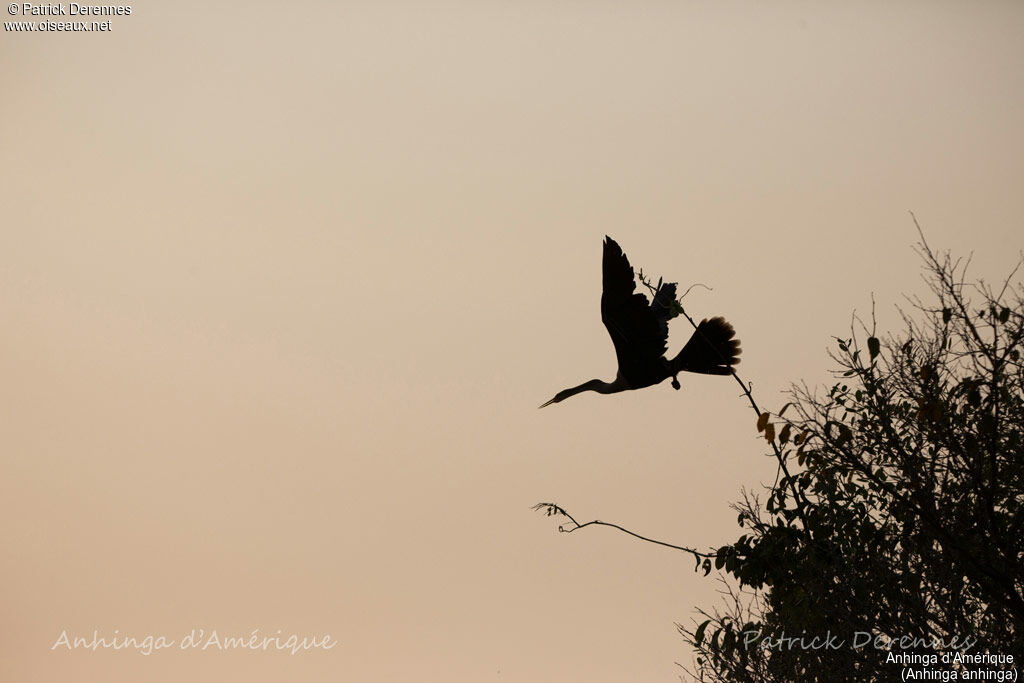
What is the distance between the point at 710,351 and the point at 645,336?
0.28 metres

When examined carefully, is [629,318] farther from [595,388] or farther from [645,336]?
[595,388]

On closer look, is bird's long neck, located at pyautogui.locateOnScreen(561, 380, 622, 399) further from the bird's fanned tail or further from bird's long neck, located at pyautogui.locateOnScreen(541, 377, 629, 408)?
the bird's fanned tail

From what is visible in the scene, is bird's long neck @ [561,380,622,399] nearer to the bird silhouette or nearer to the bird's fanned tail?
the bird silhouette

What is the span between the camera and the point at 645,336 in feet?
13.9

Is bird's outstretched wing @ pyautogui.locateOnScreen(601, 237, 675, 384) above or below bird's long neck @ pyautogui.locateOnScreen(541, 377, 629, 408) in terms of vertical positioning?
above

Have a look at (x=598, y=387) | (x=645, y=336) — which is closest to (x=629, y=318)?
(x=645, y=336)

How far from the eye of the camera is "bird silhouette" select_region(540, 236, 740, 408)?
166 inches

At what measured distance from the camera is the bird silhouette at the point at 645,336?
166 inches

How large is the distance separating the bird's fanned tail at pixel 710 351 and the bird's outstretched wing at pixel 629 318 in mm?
104

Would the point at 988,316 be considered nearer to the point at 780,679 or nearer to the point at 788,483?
the point at 788,483

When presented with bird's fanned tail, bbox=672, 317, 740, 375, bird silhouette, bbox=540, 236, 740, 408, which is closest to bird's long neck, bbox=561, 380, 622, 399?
bird silhouette, bbox=540, 236, 740, 408

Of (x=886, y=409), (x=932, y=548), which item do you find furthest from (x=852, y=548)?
(x=886, y=409)

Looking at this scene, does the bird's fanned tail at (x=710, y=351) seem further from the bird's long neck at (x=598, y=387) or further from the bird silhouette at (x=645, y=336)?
the bird's long neck at (x=598, y=387)

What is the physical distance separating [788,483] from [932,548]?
2.20 ft
